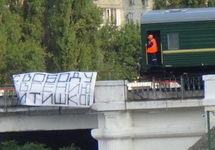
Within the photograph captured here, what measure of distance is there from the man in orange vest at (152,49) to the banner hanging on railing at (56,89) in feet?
12.0

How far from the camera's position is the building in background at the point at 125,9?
82125 mm

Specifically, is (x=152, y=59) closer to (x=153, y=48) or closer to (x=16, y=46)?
(x=153, y=48)

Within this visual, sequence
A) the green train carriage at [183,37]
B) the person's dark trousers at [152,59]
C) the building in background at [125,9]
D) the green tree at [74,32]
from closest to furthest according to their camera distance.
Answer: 1. the green train carriage at [183,37]
2. the person's dark trousers at [152,59]
3. the green tree at [74,32]
4. the building in background at [125,9]

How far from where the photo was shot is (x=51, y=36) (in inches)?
2347

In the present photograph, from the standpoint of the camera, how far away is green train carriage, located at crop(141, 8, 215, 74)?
110 ft

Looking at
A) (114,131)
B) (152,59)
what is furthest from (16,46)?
(114,131)

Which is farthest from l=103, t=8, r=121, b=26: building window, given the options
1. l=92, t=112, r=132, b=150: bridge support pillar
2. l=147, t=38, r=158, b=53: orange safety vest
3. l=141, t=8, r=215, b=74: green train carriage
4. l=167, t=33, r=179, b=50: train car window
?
l=92, t=112, r=132, b=150: bridge support pillar

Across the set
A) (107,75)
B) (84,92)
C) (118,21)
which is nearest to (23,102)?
(84,92)

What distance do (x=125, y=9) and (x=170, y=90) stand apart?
54825mm

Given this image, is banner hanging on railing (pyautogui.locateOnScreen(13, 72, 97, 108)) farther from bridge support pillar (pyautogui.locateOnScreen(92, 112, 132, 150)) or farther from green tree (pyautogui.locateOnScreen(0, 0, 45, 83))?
green tree (pyautogui.locateOnScreen(0, 0, 45, 83))

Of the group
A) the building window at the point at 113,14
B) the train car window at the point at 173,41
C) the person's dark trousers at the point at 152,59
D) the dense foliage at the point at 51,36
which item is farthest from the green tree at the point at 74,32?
the train car window at the point at 173,41

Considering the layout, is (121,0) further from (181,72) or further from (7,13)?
(181,72)

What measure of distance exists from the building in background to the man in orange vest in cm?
4705

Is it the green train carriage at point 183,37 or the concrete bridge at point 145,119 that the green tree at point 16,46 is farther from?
the concrete bridge at point 145,119
